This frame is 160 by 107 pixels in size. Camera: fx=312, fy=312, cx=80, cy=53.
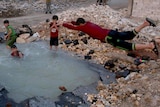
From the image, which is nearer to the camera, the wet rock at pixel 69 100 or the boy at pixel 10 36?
the wet rock at pixel 69 100

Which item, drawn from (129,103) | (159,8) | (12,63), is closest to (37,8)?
(159,8)

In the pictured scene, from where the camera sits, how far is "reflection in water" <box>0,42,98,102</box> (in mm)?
7012

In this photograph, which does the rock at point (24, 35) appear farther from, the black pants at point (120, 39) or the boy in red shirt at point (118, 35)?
the black pants at point (120, 39)

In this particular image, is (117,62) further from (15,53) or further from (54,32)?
(15,53)

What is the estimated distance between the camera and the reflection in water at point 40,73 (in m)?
7.01

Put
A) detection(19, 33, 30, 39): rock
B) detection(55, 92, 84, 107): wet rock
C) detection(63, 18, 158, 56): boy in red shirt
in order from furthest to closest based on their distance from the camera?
detection(19, 33, 30, 39): rock
detection(63, 18, 158, 56): boy in red shirt
detection(55, 92, 84, 107): wet rock

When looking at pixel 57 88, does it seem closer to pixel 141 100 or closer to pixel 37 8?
pixel 141 100

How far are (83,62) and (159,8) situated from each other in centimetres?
448

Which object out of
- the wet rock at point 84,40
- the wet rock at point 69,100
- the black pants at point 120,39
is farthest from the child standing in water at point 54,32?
the wet rock at point 69,100

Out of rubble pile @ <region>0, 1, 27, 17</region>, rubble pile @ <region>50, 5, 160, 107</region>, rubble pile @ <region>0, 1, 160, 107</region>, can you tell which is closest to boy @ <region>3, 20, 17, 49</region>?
rubble pile @ <region>0, 1, 160, 107</region>

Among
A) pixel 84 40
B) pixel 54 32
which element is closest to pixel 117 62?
pixel 84 40

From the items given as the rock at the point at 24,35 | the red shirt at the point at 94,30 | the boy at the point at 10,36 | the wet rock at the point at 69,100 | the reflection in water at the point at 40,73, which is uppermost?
the red shirt at the point at 94,30

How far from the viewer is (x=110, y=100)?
6527mm

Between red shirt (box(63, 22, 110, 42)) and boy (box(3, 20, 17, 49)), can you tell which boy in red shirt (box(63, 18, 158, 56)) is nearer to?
red shirt (box(63, 22, 110, 42))
